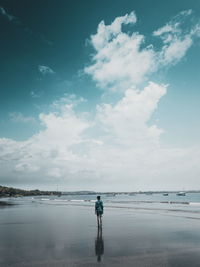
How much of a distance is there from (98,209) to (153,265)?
32.6ft

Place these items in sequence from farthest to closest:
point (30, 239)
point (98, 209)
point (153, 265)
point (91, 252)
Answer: point (98, 209) < point (30, 239) < point (91, 252) < point (153, 265)

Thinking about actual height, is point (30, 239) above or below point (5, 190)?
below

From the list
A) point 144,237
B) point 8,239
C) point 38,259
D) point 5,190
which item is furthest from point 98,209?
point 5,190

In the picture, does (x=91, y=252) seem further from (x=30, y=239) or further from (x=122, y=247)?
(x=30, y=239)

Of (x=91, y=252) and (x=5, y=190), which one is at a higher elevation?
(x=5, y=190)

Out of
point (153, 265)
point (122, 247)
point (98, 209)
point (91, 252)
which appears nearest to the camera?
point (153, 265)

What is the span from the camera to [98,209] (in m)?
18.3

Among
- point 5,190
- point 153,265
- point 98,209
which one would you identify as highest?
point 5,190

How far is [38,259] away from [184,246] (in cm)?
683

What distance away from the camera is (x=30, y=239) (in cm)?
1401

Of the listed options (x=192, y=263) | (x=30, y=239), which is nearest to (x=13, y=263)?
(x=30, y=239)

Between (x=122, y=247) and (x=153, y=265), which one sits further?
(x=122, y=247)

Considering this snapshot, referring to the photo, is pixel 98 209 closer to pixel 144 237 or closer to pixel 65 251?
pixel 144 237

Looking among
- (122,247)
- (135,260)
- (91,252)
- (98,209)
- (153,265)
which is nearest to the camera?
(153,265)
